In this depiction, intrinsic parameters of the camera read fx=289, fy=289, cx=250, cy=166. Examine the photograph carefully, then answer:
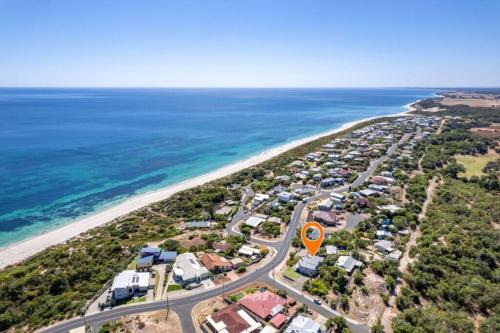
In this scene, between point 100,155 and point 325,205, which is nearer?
point 325,205

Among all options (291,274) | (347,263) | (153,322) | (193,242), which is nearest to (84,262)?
(193,242)

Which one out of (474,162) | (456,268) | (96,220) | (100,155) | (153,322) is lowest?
(96,220)

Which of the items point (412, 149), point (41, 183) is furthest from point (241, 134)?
point (41, 183)

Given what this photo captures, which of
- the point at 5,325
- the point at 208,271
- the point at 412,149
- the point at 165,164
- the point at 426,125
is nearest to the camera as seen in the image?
the point at 5,325

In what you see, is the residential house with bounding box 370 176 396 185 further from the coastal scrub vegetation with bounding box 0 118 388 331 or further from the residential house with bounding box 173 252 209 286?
the residential house with bounding box 173 252 209 286

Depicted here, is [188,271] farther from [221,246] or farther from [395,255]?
[395,255]

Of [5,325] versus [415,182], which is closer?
[5,325]

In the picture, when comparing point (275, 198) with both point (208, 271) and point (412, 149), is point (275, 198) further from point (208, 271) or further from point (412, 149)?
point (412, 149)
